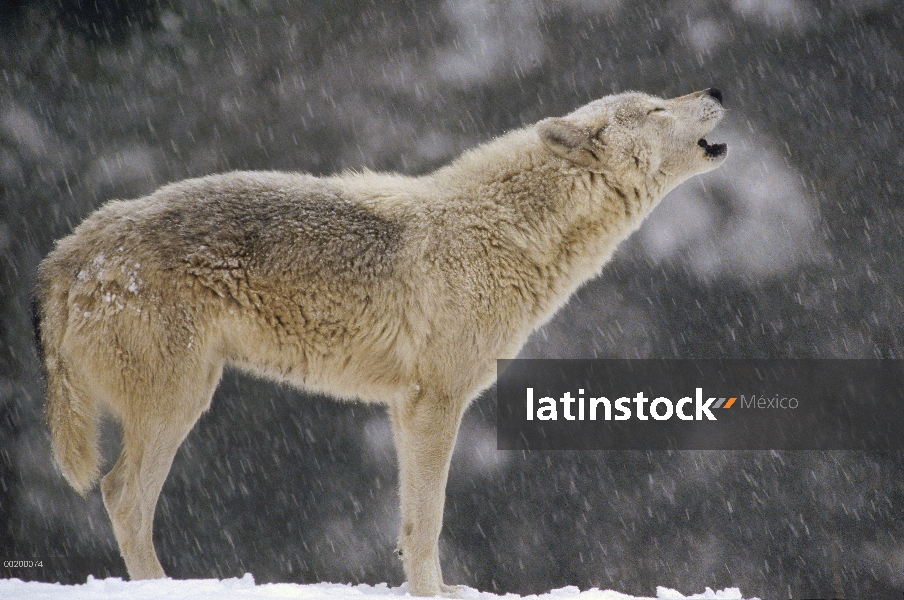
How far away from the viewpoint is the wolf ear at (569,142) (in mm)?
4699

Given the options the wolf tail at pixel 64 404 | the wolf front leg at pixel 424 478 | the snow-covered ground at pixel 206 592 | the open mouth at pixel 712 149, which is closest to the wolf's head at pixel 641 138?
the open mouth at pixel 712 149

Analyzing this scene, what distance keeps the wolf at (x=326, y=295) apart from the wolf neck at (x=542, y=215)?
11mm

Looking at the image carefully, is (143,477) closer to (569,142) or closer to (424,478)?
(424,478)

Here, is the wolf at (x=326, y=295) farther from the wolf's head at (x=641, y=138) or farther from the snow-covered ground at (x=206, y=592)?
the snow-covered ground at (x=206, y=592)

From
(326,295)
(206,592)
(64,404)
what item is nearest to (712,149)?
(326,295)

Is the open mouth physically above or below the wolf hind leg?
above

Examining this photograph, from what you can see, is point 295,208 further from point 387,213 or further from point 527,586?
point 527,586

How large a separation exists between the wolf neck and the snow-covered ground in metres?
1.60

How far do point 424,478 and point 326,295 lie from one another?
110cm

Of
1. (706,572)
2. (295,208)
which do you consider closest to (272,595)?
(295,208)

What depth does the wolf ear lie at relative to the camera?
4.70 m

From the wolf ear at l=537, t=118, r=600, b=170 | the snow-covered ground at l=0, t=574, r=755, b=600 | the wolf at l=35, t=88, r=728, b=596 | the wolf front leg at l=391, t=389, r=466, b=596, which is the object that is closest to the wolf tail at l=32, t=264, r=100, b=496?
the wolf at l=35, t=88, r=728, b=596

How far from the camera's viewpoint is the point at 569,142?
15.4ft

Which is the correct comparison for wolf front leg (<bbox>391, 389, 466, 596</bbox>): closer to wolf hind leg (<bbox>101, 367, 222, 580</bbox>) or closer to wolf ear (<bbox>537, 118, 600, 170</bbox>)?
wolf hind leg (<bbox>101, 367, 222, 580</bbox>)
